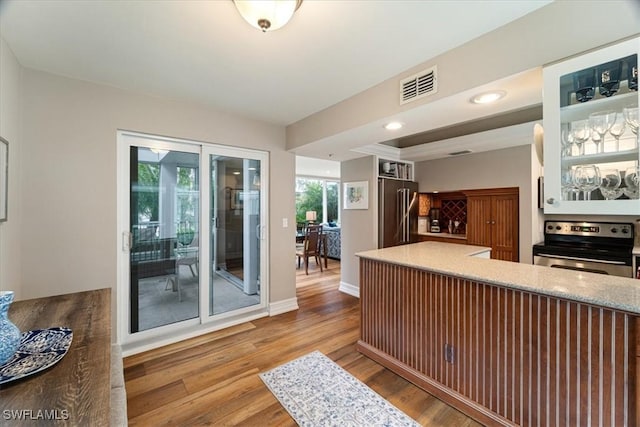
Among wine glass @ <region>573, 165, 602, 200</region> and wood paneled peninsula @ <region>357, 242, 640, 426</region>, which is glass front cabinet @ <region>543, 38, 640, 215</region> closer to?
wine glass @ <region>573, 165, 602, 200</region>

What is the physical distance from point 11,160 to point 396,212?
13.8 feet

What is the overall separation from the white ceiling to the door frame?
22.7 inches

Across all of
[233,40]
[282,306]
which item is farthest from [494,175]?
[233,40]

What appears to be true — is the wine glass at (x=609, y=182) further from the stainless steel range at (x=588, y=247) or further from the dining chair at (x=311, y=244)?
the dining chair at (x=311, y=244)

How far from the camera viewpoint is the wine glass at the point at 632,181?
122 cm

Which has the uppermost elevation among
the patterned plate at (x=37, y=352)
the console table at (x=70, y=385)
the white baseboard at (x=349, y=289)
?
the patterned plate at (x=37, y=352)

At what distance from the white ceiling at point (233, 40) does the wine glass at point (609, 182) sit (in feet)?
3.17

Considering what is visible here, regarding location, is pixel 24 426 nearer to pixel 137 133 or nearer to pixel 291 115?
pixel 137 133

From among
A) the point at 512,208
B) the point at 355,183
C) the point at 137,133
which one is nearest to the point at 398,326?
the point at 355,183

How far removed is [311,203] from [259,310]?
619 centimetres

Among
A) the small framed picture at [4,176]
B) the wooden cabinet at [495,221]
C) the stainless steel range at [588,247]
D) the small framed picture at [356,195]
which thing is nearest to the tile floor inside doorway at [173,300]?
the small framed picture at [4,176]

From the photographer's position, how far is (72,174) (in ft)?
7.36

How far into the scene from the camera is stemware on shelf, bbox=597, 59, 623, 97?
127cm

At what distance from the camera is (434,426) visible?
5.49ft
